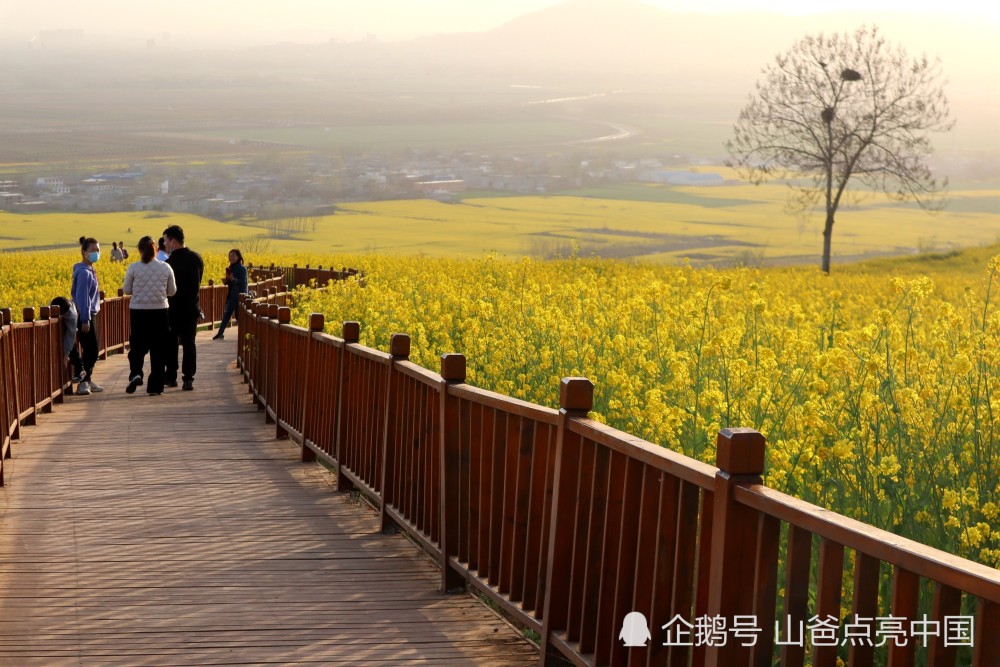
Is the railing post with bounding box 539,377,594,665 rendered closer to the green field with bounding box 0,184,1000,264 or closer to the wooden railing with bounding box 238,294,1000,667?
the wooden railing with bounding box 238,294,1000,667

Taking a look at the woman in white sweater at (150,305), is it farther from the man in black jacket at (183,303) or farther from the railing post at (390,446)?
the railing post at (390,446)

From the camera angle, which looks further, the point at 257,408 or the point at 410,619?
the point at 257,408

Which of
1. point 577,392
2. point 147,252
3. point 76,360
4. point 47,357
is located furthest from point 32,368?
point 577,392

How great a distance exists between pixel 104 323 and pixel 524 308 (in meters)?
10.5

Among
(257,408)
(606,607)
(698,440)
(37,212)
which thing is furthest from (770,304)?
(37,212)

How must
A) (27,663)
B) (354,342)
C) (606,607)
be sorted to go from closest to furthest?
1. (606,607)
2. (27,663)
3. (354,342)

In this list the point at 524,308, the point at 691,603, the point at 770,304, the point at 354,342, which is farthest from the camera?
the point at 770,304

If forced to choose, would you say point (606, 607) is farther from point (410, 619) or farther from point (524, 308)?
point (524, 308)

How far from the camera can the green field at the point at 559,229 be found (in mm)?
111812

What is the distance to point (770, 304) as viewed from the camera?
1623 cm

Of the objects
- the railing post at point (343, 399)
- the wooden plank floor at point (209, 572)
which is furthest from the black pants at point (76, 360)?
the railing post at point (343, 399)

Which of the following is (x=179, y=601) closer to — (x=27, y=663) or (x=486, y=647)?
(x=27, y=663)

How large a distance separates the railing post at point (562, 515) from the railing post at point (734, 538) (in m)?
1.31

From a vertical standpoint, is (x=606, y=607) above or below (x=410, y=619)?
above
